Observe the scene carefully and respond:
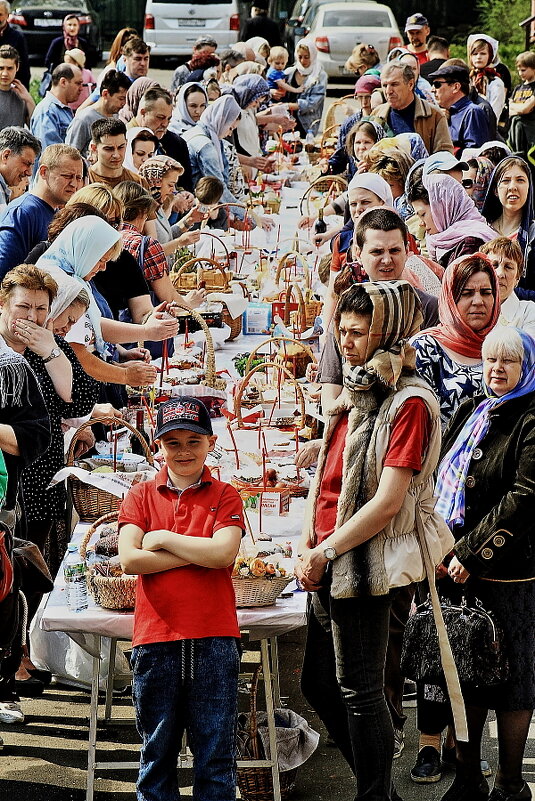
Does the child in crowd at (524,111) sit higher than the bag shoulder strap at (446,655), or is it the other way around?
the child in crowd at (524,111)

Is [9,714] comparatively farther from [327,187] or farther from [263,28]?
[263,28]

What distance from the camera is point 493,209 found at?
21.5 ft

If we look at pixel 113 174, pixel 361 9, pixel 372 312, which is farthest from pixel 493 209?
pixel 361 9

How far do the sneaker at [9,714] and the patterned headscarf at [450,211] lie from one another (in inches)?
108

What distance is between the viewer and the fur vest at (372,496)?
3.30 m

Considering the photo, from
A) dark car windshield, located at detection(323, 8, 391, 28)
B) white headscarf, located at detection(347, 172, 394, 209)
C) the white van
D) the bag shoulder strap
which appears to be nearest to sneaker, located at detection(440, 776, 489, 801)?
the bag shoulder strap

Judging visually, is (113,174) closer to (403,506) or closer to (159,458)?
(159,458)

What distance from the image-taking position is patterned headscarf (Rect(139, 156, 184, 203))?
7438mm

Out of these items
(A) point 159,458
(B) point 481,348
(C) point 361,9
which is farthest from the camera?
(C) point 361,9

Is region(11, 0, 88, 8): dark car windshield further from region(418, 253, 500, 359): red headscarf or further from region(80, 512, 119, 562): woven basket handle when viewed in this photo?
region(80, 512, 119, 562): woven basket handle

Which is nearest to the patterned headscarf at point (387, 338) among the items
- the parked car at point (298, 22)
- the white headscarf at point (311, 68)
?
the white headscarf at point (311, 68)

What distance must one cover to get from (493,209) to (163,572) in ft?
12.7

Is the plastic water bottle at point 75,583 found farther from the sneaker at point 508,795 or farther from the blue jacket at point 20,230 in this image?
the blue jacket at point 20,230

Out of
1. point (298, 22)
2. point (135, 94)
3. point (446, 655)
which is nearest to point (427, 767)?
point (446, 655)
